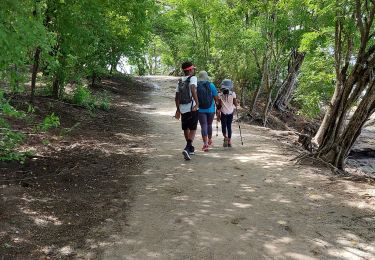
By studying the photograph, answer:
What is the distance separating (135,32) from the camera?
1614 cm

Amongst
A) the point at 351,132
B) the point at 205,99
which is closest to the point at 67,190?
the point at 205,99

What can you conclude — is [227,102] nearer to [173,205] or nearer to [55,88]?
[173,205]

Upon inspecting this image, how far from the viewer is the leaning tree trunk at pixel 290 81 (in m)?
18.3

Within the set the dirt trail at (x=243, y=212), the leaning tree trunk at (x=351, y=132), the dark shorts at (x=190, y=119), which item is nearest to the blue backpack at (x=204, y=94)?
the dark shorts at (x=190, y=119)

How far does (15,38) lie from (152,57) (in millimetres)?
54537

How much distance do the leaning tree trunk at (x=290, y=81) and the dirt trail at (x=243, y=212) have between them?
36.7 ft

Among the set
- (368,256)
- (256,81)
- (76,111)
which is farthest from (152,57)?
(368,256)

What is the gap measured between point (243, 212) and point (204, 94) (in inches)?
144

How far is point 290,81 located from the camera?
2153 centimetres

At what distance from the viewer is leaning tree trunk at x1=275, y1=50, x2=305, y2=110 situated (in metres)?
18.3

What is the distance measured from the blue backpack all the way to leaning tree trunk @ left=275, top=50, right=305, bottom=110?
430 inches

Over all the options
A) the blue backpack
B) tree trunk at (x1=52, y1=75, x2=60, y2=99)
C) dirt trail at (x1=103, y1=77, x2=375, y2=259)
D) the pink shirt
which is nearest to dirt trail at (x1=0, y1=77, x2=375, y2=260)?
dirt trail at (x1=103, y1=77, x2=375, y2=259)

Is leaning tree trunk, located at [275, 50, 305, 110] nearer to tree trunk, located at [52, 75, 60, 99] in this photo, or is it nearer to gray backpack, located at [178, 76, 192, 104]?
tree trunk, located at [52, 75, 60, 99]

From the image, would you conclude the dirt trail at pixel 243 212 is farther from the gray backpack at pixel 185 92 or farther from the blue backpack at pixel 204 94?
the gray backpack at pixel 185 92
